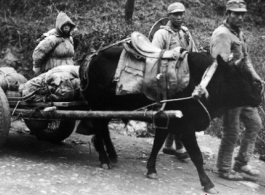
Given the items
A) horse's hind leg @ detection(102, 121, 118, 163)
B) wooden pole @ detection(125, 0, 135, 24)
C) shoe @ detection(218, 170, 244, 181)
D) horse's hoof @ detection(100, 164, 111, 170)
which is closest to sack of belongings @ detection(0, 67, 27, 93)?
horse's hind leg @ detection(102, 121, 118, 163)

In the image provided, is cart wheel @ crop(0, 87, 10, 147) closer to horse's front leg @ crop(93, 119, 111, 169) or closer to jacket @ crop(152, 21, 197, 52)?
horse's front leg @ crop(93, 119, 111, 169)

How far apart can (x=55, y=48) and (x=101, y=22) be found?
4634 millimetres

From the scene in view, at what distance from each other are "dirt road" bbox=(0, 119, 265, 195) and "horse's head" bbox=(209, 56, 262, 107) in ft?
3.66

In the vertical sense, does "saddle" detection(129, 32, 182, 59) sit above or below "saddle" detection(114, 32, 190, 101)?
above

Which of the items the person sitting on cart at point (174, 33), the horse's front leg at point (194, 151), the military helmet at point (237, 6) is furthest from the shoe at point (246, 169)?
the military helmet at point (237, 6)

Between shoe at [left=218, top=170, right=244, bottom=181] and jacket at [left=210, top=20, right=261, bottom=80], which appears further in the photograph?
shoe at [left=218, top=170, right=244, bottom=181]

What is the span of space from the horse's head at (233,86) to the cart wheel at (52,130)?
2.53 metres

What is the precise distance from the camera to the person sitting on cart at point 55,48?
6.50m

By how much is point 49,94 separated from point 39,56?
1.26 metres

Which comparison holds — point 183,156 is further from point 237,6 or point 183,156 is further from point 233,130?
point 237,6

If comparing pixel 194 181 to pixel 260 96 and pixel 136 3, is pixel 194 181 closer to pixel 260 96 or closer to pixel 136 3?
pixel 260 96

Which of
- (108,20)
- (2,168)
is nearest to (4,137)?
(2,168)

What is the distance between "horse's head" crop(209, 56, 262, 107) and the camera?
487cm

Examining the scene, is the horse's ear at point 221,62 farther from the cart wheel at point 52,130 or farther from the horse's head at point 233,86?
the cart wheel at point 52,130
